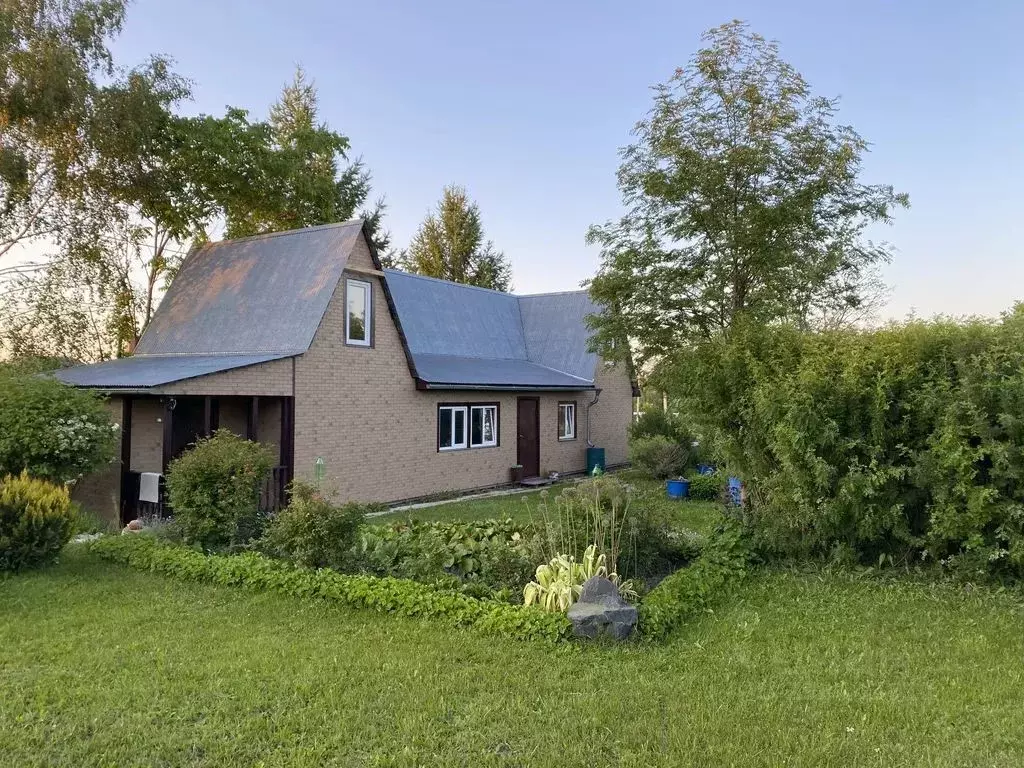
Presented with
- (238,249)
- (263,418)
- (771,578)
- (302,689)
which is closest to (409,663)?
(302,689)

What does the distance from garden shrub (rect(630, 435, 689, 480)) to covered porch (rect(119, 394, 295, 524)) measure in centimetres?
982

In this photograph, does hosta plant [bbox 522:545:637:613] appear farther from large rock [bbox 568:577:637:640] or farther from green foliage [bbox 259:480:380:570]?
green foliage [bbox 259:480:380:570]

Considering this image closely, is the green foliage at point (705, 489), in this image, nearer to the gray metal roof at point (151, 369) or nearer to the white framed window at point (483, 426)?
the white framed window at point (483, 426)

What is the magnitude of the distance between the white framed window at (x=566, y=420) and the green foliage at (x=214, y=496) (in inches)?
506

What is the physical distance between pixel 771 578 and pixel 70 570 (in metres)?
8.38

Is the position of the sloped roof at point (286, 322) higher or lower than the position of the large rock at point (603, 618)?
higher

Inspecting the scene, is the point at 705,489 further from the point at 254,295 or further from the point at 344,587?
the point at 344,587

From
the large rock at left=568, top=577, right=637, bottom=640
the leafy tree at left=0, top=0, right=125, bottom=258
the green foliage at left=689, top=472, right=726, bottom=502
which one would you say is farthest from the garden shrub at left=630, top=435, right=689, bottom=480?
the leafy tree at left=0, top=0, right=125, bottom=258

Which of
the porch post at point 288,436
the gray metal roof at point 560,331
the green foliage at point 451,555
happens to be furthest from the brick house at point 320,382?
the green foliage at point 451,555

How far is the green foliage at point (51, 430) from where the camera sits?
10.0m

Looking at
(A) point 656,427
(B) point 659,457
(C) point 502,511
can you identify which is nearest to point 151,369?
(C) point 502,511

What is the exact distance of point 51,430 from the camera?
396 inches

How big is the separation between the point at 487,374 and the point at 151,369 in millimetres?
8351

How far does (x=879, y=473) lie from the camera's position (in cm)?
763
